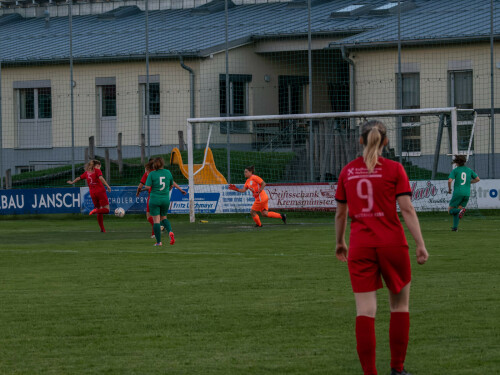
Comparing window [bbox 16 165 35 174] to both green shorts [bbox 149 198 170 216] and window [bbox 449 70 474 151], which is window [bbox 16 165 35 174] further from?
green shorts [bbox 149 198 170 216]

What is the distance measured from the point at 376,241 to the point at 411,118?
2333 cm

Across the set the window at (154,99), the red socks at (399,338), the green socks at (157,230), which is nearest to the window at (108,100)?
the window at (154,99)

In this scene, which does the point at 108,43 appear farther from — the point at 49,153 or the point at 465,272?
the point at 465,272

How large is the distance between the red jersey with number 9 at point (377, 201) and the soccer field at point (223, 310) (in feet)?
3.49

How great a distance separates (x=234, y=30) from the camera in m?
35.3

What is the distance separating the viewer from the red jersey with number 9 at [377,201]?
6.70 meters

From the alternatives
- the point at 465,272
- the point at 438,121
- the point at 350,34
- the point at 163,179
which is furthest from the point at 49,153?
the point at 465,272

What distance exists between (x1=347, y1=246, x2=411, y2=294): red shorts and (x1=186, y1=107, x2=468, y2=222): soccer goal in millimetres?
19463

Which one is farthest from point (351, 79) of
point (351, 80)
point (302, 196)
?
point (302, 196)

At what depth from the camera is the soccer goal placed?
27.0 metres

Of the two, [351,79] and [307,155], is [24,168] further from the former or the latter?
[351,79]

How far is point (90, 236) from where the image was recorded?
2225cm

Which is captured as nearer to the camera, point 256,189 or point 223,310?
point 223,310

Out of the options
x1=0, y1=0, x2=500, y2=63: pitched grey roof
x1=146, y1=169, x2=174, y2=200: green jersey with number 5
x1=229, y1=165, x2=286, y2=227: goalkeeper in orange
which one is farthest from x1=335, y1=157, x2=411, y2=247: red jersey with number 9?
x1=0, y1=0, x2=500, y2=63: pitched grey roof
